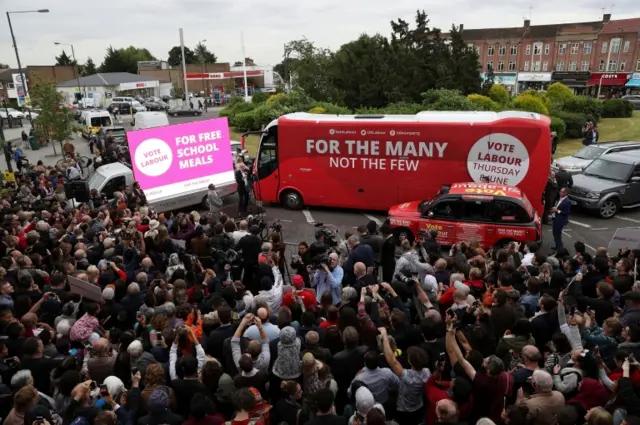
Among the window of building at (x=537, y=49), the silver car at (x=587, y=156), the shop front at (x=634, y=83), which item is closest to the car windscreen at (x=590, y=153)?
the silver car at (x=587, y=156)

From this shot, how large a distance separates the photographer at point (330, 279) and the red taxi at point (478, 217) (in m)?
4.82

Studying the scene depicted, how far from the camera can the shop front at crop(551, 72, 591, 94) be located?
71.9m

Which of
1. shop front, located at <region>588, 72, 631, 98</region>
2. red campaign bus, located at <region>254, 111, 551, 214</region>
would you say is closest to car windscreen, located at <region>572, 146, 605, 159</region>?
red campaign bus, located at <region>254, 111, 551, 214</region>

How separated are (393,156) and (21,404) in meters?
11.8

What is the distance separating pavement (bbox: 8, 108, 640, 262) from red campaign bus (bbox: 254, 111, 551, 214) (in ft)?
1.44

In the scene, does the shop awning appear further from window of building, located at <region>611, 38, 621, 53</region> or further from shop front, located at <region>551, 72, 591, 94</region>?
window of building, located at <region>611, 38, 621, 53</region>

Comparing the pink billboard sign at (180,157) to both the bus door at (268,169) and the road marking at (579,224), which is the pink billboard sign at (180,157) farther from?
the road marking at (579,224)

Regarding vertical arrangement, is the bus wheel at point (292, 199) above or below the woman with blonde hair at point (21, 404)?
below

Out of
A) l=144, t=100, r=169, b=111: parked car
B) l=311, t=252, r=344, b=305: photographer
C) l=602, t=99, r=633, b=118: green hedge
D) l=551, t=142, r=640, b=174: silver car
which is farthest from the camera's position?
l=144, t=100, r=169, b=111: parked car

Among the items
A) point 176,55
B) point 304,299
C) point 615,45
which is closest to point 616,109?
point 615,45

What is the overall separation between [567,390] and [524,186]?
31.7ft

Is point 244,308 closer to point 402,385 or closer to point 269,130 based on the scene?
point 402,385

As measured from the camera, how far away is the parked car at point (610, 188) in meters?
14.7

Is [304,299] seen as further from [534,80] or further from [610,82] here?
[534,80]
